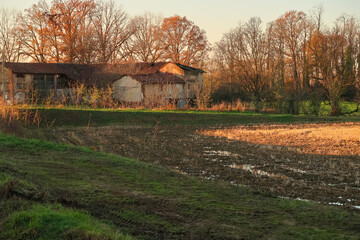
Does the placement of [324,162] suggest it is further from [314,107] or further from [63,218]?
[314,107]

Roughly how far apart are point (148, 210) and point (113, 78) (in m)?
48.2

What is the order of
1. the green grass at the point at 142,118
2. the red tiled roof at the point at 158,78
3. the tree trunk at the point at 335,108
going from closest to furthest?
the green grass at the point at 142,118, the tree trunk at the point at 335,108, the red tiled roof at the point at 158,78

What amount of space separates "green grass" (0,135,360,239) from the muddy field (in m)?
1.33

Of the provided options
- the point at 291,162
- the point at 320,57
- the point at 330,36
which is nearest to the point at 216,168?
the point at 291,162

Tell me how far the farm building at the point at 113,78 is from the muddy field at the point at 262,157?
24.5 meters

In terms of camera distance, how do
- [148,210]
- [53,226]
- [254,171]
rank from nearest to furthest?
[53,226]
[148,210]
[254,171]

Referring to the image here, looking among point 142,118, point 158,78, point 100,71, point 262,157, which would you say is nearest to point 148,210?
point 262,157

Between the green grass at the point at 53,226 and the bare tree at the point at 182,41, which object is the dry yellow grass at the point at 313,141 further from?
the bare tree at the point at 182,41

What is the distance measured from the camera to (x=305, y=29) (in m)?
58.7

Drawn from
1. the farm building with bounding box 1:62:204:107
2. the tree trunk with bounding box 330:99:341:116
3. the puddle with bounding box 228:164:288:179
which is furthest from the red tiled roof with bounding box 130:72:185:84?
the puddle with bounding box 228:164:288:179

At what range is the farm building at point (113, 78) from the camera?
50.3 meters

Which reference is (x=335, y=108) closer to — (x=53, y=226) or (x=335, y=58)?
(x=335, y=58)

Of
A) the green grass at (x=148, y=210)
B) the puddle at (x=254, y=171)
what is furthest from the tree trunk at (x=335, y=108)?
the green grass at (x=148, y=210)

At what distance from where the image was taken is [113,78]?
180 feet
